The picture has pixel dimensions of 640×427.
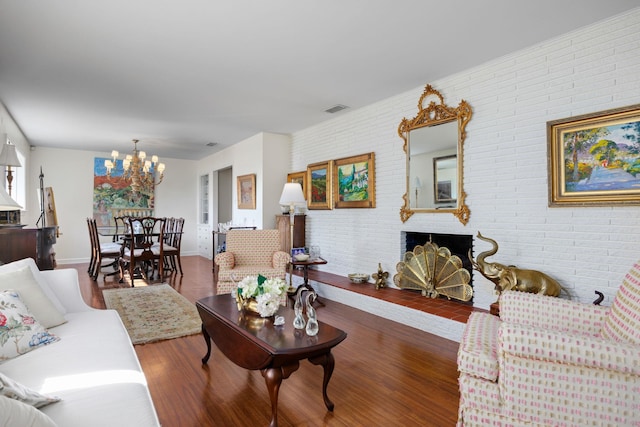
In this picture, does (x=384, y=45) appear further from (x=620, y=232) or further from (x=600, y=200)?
(x=620, y=232)

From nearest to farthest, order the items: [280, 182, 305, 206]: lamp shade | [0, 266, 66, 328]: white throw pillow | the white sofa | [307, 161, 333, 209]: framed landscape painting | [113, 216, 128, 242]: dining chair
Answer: the white sofa
[0, 266, 66, 328]: white throw pillow
[280, 182, 305, 206]: lamp shade
[307, 161, 333, 209]: framed landscape painting
[113, 216, 128, 242]: dining chair

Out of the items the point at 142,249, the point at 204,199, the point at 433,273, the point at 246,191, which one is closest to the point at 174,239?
the point at 142,249

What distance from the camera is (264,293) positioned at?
2.26m

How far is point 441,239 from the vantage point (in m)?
3.89

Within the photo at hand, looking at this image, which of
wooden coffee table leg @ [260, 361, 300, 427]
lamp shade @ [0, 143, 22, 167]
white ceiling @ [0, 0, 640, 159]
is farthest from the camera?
lamp shade @ [0, 143, 22, 167]

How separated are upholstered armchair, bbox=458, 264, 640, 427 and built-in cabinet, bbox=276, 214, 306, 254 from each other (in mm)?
4034

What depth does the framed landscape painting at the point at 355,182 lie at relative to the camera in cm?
457

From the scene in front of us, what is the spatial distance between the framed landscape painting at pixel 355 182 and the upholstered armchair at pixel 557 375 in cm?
297

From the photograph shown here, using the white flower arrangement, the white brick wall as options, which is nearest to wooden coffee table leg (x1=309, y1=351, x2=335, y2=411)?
the white flower arrangement

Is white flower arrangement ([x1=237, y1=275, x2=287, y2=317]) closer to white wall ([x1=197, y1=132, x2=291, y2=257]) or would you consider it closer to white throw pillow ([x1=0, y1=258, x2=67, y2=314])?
white throw pillow ([x1=0, y1=258, x2=67, y2=314])

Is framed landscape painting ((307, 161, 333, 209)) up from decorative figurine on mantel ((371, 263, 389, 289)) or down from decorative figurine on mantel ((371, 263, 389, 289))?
up

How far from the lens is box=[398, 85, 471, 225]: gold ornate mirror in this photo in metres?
3.54

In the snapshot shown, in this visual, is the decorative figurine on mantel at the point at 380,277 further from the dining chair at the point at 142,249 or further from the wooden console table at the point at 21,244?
the wooden console table at the point at 21,244

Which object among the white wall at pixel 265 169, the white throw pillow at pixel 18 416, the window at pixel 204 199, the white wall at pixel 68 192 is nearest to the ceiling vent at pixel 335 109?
the white wall at pixel 265 169
